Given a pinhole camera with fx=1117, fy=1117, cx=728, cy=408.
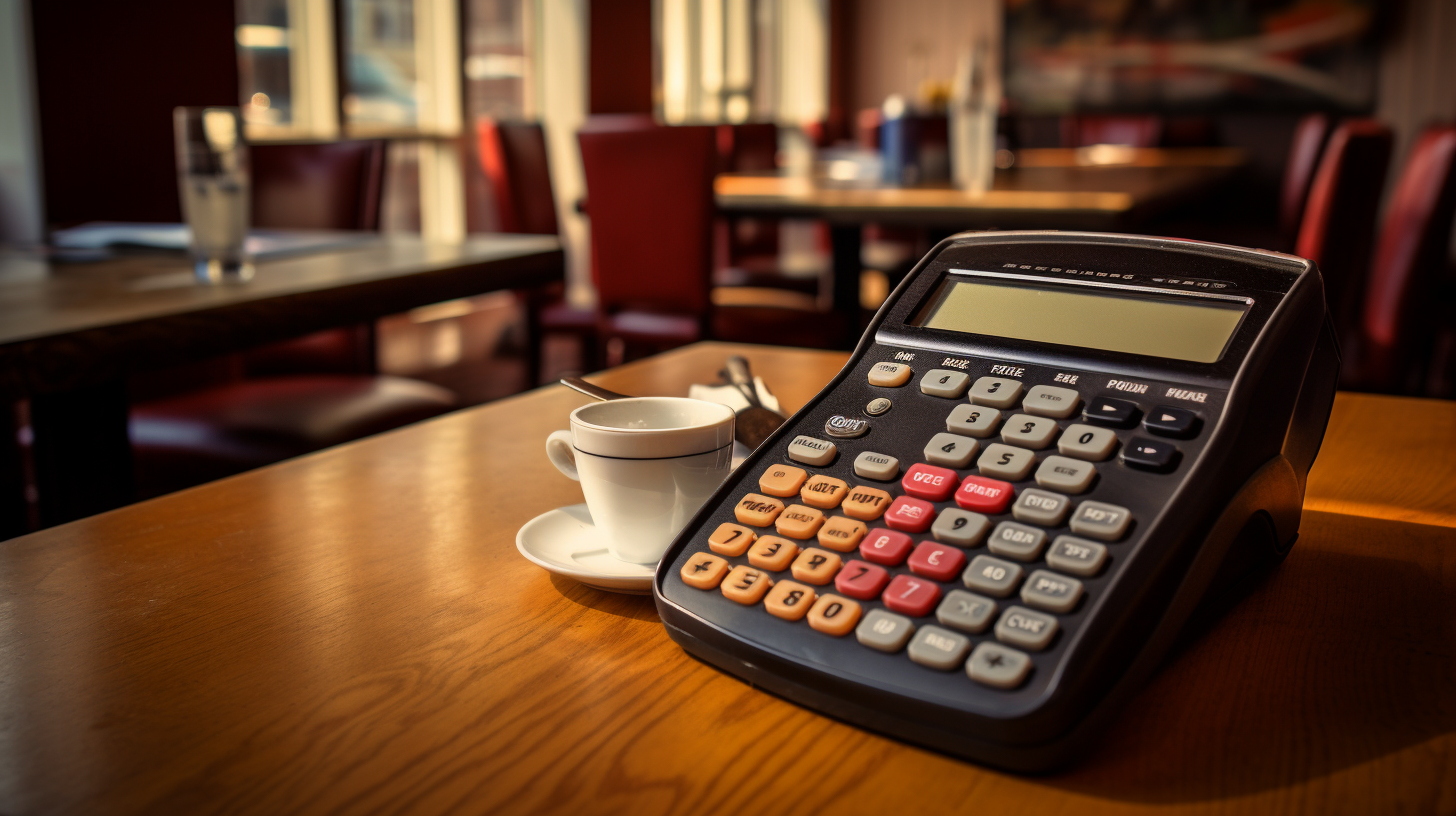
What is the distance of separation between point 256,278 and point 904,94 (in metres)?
7.38

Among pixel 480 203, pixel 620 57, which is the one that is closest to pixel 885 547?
pixel 480 203

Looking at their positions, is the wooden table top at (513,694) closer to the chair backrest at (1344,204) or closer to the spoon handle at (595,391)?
the spoon handle at (595,391)

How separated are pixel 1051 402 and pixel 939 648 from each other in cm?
12

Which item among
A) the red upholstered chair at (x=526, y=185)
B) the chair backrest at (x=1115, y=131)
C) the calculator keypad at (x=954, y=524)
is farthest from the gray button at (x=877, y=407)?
Result: the chair backrest at (x=1115, y=131)

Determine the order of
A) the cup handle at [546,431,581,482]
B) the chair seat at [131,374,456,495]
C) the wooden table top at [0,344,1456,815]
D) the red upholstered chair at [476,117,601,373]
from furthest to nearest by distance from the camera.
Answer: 1. the red upholstered chair at [476,117,601,373]
2. the chair seat at [131,374,456,495]
3. the cup handle at [546,431,581,482]
4. the wooden table top at [0,344,1456,815]

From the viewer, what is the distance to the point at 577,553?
0.46m

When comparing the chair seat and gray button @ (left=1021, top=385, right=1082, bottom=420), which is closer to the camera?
gray button @ (left=1021, top=385, right=1082, bottom=420)

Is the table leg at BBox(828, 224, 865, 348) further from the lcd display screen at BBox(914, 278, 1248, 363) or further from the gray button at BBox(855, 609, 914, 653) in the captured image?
the gray button at BBox(855, 609, 914, 653)

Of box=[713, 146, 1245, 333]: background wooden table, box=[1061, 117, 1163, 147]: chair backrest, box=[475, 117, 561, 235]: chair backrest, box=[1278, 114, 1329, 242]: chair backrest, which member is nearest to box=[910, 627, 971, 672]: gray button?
box=[713, 146, 1245, 333]: background wooden table

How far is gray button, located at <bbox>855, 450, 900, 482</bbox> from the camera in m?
0.41

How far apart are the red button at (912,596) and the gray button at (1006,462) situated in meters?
0.05

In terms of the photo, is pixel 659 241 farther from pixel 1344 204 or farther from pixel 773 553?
pixel 773 553

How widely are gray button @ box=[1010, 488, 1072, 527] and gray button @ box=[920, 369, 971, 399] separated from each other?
0.07 m

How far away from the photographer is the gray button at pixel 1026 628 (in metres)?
0.32
